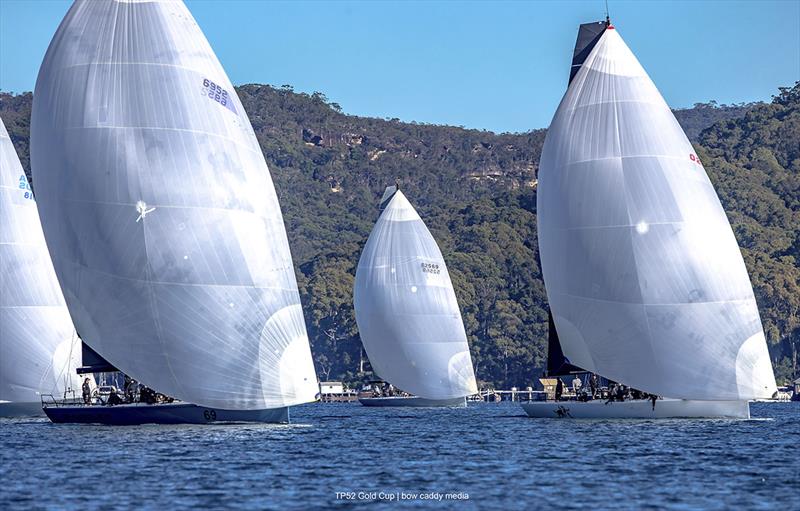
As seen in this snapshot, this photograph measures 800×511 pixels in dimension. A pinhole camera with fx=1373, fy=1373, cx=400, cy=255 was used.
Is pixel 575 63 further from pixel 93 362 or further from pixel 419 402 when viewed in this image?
pixel 419 402

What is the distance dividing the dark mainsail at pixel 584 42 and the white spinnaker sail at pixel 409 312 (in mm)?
26406

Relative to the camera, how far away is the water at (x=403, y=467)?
26.2m

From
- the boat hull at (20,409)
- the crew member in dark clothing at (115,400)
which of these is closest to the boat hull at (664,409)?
the crew member in dark clothing at (115,400)

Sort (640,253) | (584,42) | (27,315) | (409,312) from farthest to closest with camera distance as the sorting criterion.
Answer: (409,312)
(27,315)
(584,42)
(640,253)

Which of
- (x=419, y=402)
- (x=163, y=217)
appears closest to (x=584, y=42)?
(x=163, y=217)

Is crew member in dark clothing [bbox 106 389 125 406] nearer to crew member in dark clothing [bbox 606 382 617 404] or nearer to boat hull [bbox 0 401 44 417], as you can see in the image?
boat hull [bbox 0 401 44 417]

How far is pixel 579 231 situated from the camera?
1874 inches

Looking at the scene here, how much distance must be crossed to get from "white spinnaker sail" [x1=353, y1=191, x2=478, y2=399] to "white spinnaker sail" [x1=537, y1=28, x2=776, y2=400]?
28.1 meters

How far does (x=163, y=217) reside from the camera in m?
39.8

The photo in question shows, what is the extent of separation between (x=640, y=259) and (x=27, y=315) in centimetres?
2497

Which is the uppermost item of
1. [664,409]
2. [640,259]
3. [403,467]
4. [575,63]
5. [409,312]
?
[575,63]

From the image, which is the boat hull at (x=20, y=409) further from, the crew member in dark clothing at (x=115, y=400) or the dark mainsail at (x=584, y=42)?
the dark mainsail at (x=584, y=42)

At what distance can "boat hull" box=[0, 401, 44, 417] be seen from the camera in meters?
56.0

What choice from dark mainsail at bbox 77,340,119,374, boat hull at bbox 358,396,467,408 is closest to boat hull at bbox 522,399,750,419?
dark mainsail at bbox 77,340,119,374
